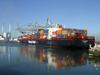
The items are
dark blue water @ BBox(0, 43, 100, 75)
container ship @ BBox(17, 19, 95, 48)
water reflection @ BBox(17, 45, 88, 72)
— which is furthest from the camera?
container ship @ BBox(17, 19, 95, 48)

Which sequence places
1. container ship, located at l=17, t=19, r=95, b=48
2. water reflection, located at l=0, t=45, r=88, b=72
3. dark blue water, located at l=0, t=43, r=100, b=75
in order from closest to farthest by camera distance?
dark blue water, located at l=0, t=43, r=100, b=75, water reflection, located at l=0, t=45, r=88, b=72, container ship, located at l=17, t=19, r=95, b=48

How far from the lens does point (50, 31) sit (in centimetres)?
4734

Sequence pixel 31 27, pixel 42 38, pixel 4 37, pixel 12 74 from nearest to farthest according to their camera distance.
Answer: pixel 12 74
pixel 42 38
pixel 31 27
pixel 4 37

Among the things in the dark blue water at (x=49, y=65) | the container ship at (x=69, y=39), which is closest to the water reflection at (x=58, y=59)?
the dark blue water at (x=49, y=65)

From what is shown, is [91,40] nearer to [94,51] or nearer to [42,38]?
[94,51]

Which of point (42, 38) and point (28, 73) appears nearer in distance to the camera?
point (28, 73)

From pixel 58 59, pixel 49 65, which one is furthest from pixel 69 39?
pixel 49 65

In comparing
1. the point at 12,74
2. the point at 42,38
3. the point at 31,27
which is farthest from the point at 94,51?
the point at 31,27

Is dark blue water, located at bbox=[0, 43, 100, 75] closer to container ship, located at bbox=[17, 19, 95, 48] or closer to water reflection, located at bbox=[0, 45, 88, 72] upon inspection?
water reflection, located at bbox=[0, 45, 88, 72]

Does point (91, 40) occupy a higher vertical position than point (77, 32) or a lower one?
lower

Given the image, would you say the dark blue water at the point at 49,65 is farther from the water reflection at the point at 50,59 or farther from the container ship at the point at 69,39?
the container ship at the point at 69,39

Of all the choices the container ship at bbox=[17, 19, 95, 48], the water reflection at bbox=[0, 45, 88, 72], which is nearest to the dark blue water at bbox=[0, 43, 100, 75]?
the water reflection at bbox=[0, 45, 88, 72]

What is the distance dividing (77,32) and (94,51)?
18.0 metres

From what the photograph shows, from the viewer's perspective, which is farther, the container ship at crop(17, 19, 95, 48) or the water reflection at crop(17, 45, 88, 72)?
the container ship at crop(17, 19, 95, 48)
